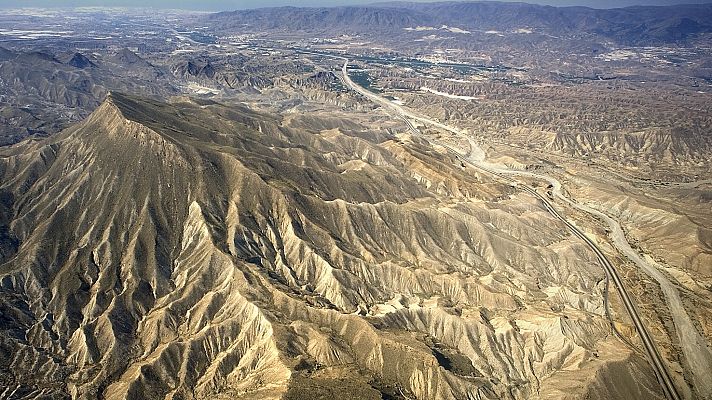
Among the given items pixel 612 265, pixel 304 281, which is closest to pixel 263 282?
pixel 304 281

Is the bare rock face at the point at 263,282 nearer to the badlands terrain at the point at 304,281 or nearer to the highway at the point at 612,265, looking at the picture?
the badlands terrain at the point at 304,281

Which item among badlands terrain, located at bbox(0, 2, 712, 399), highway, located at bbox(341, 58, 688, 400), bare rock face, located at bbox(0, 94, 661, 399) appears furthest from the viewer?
highway, located at bbox(341, 58, 688, 400)

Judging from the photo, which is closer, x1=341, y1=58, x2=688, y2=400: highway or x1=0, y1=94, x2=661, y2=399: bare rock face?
x1=0, y1=94, x2=661, y2=399: bare rock face

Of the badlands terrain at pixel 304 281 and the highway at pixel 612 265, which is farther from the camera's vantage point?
the highway at pixel 612 265

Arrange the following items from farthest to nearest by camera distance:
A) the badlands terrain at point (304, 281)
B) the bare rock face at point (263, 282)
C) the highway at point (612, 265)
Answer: the highway at point (612, 265)
the badlands terrain at point (304, 281)
the bare rock face at point (263, 282)

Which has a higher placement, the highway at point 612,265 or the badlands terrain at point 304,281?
the badlands terrain at point 304,281

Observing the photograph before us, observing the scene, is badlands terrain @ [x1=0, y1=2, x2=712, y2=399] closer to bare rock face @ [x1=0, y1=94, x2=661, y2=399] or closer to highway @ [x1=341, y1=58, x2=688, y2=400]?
bare rock face @ [x1=0, y1=94, x2=661, y2=399]

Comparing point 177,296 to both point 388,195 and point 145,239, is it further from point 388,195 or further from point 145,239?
point 388,195

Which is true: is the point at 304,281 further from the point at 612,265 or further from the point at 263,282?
the point at 612,265

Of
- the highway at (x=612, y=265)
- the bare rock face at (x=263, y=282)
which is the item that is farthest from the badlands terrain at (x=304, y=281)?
the highway at (x=612, y=265)

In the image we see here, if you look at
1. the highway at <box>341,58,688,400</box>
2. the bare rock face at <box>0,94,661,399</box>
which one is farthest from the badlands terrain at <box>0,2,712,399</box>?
the highway at <box>341,58,688,400</box>
